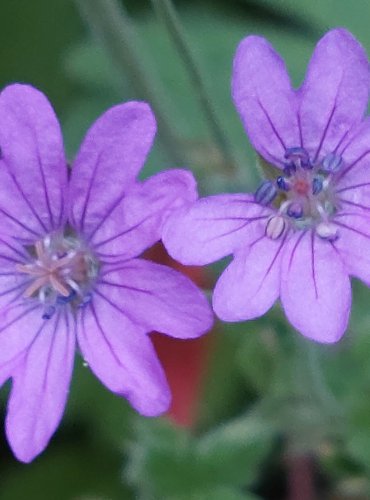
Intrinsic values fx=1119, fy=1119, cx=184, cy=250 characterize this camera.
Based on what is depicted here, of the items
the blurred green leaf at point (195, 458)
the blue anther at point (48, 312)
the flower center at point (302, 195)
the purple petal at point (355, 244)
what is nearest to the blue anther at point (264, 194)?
the flower center at point (302, 195)

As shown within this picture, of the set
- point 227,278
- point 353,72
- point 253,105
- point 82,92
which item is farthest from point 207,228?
point 82,92

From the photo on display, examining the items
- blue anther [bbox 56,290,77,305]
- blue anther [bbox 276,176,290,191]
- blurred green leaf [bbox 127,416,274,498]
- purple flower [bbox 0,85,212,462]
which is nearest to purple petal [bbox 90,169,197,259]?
purple flower [bbox 0,85,212,462]

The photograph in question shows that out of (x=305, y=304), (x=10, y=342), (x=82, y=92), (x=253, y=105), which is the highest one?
(x=82, y=92)

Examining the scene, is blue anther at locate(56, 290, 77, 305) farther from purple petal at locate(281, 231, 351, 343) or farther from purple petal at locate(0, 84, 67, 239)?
purple petal at locate(281, 231, 351, 343)

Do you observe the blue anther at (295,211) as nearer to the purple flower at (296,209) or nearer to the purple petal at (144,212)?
the purple flower at (296,209)

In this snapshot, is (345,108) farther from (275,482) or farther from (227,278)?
(275,482)

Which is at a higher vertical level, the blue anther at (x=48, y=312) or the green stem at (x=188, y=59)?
the green stem at (x=188, y=59)
